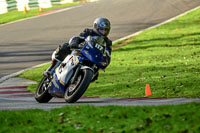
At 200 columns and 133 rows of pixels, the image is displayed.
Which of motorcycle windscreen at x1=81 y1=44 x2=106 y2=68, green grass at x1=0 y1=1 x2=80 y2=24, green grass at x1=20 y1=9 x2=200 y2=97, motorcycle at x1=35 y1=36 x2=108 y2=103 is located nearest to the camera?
motorcycle at x1=35 y1=36 x2=108 y2=103

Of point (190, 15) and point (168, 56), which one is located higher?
point (190, 15)

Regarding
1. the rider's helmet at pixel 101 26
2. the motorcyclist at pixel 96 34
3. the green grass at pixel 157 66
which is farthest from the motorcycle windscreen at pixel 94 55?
the green grass at pixel 157 66

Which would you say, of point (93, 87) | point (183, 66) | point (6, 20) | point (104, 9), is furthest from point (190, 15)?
point (93, 87)

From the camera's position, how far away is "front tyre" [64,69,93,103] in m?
8.96

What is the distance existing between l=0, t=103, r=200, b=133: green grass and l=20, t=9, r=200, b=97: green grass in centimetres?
357

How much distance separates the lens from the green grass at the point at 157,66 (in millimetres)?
11930

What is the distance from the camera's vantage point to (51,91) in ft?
32.6

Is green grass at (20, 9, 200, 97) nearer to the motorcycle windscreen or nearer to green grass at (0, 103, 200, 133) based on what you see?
the motorcycle windscreen

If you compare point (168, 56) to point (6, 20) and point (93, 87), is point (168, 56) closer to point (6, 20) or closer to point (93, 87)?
point (93, 87)

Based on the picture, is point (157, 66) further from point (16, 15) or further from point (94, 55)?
point (16, 15)

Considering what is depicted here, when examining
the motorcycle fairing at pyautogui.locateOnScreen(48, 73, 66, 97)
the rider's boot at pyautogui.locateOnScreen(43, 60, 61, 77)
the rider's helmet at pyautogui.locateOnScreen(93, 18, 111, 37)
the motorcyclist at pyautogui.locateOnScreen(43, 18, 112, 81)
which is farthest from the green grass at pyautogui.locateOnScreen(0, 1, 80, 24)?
the rider's helmet at pyautogui.locateOnScreen(93, 18, 111, 37)

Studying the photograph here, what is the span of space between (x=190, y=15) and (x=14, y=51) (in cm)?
1306

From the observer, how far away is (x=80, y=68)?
9219 millimetres

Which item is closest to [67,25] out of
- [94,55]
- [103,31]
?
[103,31]
